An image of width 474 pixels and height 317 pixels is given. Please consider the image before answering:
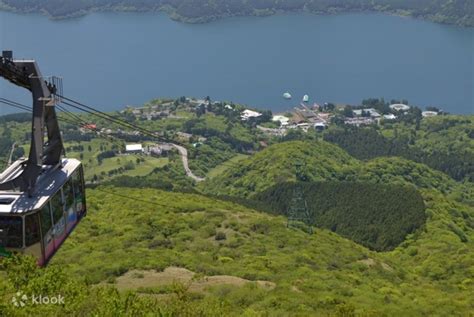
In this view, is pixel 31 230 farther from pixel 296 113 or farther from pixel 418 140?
pixel 296 113

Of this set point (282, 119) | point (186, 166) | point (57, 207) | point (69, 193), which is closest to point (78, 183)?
point (69, 193)

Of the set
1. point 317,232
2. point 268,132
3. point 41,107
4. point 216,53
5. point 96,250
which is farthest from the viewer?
point 216,53

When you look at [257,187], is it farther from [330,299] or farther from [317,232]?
[330,299]

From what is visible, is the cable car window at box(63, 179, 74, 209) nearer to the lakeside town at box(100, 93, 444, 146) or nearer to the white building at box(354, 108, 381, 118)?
the lakeside town at box(100, 93, 444, 146)

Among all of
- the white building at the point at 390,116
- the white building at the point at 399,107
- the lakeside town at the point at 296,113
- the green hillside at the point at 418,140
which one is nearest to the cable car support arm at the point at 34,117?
the green hillside at the point at 418,140

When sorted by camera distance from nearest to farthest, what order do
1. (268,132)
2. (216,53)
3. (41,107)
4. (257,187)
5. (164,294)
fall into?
(41,107)
(164,294)
(257,187)
(268,132)
(216,53)

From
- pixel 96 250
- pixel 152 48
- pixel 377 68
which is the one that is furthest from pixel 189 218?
pixel 152 48
